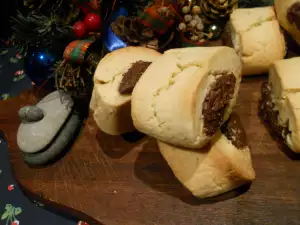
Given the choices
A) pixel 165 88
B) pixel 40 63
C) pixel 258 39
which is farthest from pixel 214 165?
pixel 40 63

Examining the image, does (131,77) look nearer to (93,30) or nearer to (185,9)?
(93,30)

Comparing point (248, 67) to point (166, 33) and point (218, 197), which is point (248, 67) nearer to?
point (166, 33)

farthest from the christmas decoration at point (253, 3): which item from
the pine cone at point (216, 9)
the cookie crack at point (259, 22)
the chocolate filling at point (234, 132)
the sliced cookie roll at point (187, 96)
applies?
the chocolate filling at point (234, 132)

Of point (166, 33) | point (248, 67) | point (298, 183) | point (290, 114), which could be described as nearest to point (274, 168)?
point (298, 183)

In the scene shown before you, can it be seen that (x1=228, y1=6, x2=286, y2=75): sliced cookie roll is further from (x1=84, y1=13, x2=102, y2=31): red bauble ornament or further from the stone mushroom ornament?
the stone mushroom ornament

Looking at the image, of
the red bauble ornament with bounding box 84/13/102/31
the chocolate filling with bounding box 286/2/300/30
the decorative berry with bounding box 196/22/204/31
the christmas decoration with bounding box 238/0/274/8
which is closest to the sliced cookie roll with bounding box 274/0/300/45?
the chocolate filling with bounding box 286/2/300/30

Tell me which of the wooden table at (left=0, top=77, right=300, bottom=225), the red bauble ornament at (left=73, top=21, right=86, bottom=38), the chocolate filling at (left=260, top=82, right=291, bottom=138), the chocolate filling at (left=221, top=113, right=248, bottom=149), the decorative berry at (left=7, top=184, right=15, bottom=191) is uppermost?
the red bauble ornament at (left=73, top=21, right=86, bottom=38)
